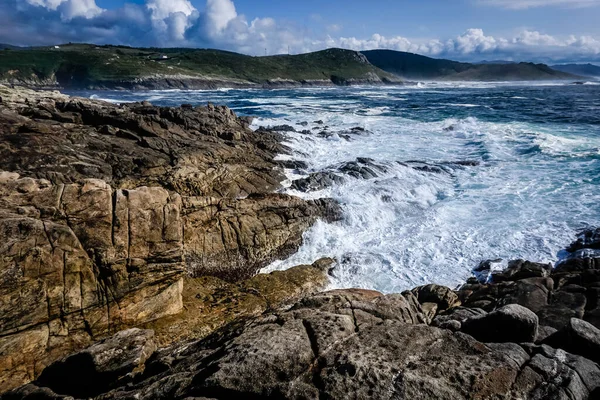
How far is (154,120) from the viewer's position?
2306 cm

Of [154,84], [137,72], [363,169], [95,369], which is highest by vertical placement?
[137,72]

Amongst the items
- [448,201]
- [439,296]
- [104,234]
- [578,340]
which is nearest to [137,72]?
[448,201]

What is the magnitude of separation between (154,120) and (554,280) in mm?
22383

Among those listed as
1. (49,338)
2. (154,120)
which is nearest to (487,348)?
(49,338)

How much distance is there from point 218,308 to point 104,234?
3.66 meters

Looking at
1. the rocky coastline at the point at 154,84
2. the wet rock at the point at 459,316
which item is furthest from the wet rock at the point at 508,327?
the rocky coastline at the point at 154,84

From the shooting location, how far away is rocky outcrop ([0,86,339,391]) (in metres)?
7.64

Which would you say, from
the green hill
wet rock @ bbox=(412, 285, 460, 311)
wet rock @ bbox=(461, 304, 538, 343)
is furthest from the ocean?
the green hill

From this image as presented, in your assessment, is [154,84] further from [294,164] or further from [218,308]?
[218,308]

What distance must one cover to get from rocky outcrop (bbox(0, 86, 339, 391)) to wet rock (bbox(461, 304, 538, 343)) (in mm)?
7481

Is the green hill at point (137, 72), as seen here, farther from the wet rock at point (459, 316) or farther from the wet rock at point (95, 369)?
the wet rock at point (459, 316)

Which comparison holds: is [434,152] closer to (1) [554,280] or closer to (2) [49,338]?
(1) [554,280]

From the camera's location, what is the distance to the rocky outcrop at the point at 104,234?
7.64 meters

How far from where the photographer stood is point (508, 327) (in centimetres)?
611
